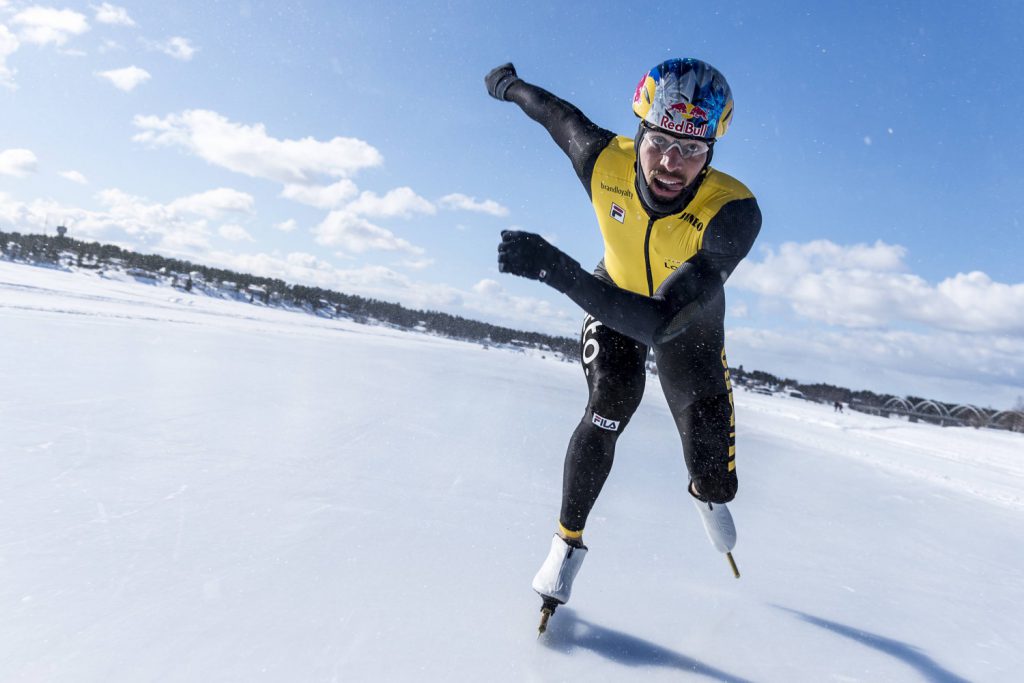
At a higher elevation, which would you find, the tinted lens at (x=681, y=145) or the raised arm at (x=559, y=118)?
the raised arm at (x=559, y=118)

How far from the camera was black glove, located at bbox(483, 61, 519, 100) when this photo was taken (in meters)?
3.06

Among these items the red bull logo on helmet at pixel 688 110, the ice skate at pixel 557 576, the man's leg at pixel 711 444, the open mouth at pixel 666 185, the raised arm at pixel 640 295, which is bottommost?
the ice skate at pixel 557 576

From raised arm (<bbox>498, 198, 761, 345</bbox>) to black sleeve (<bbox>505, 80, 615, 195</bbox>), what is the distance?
69 centimetres

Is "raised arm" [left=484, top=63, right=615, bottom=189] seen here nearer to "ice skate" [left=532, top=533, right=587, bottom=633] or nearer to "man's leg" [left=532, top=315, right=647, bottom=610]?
"man's leg" [left=532, top=315, right=647, bottom=610]

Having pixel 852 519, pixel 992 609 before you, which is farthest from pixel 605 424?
pixel 852 519

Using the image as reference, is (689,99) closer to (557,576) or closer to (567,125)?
(567,125)

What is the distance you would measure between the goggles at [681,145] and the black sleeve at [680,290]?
0.76 ft

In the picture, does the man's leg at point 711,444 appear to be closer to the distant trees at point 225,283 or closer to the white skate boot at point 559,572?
the white skate boot at point 559,572

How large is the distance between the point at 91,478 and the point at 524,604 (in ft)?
5.78

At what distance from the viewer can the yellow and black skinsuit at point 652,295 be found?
6.59 feet

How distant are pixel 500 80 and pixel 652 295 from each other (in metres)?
1.77

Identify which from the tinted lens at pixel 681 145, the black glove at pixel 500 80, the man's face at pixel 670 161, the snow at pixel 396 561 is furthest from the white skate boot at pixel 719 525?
the black glove at pixel 500 80

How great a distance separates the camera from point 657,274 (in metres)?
2.29

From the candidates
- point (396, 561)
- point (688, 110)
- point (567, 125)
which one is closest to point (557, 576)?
point (396, 561)
